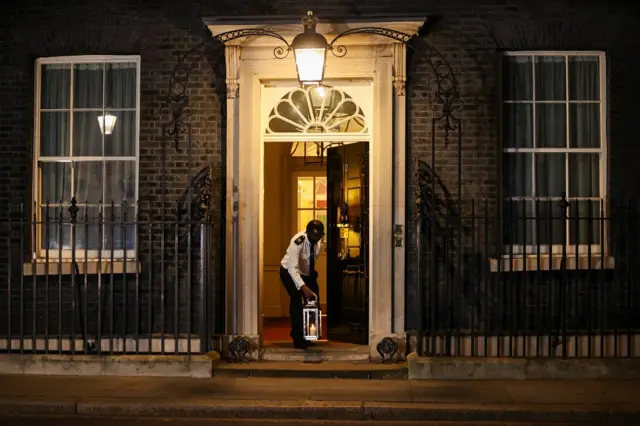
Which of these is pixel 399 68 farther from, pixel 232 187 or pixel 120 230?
pixel 120 230

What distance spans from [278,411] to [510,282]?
3470 mm

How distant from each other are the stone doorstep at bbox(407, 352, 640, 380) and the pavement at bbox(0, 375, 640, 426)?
0.22m

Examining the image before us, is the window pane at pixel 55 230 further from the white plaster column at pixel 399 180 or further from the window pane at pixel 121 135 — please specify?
the white plaster column at pixel 399 180

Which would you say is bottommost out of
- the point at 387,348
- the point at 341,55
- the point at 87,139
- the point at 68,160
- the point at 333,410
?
the point at 333,410

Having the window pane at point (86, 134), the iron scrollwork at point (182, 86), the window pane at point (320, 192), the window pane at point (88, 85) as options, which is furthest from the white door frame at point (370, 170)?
the window pane at point (320, 192)

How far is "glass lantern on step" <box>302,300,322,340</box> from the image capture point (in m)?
10.8

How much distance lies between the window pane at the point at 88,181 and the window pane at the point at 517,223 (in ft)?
16.6

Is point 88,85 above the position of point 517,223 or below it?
above

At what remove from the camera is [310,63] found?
386 inches

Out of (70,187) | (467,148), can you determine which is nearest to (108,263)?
(70,187)

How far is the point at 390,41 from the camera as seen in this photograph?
1073cm

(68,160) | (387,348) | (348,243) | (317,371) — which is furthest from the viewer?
(348,243)

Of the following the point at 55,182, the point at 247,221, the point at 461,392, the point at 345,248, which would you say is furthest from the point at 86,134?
the point at 461,392

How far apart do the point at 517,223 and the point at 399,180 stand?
1556 mm
